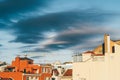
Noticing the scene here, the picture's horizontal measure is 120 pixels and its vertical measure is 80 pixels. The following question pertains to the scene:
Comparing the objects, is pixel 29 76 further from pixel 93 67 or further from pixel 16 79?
pixel 93 67

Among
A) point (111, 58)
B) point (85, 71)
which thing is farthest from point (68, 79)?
point (111, 58)

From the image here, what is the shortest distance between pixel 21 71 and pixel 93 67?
1244 inches

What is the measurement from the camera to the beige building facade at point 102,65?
56250 mm

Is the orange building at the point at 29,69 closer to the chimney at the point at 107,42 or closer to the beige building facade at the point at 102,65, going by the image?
the beige building facade at the point at 102,65

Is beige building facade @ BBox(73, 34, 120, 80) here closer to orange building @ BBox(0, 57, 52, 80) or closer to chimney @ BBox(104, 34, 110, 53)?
chimney @ BBox(104, 34, 110, 53)

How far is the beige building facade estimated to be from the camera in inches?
2215

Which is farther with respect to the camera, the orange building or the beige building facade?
the orange building

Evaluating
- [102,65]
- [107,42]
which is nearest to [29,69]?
[107,42]

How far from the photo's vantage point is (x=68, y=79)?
72.7 metres

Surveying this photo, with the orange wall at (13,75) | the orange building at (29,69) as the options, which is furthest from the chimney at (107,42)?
the orange building at (29,69)

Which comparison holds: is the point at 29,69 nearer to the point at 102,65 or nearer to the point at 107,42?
the point at 107,42

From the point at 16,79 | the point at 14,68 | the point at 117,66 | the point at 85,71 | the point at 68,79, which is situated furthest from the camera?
the point at 14,68

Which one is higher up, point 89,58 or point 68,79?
point 89,58

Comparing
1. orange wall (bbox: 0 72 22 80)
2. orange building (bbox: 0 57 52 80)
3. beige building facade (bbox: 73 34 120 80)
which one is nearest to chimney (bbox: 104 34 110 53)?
beige building facade (bbox: 73 34 120 80)
